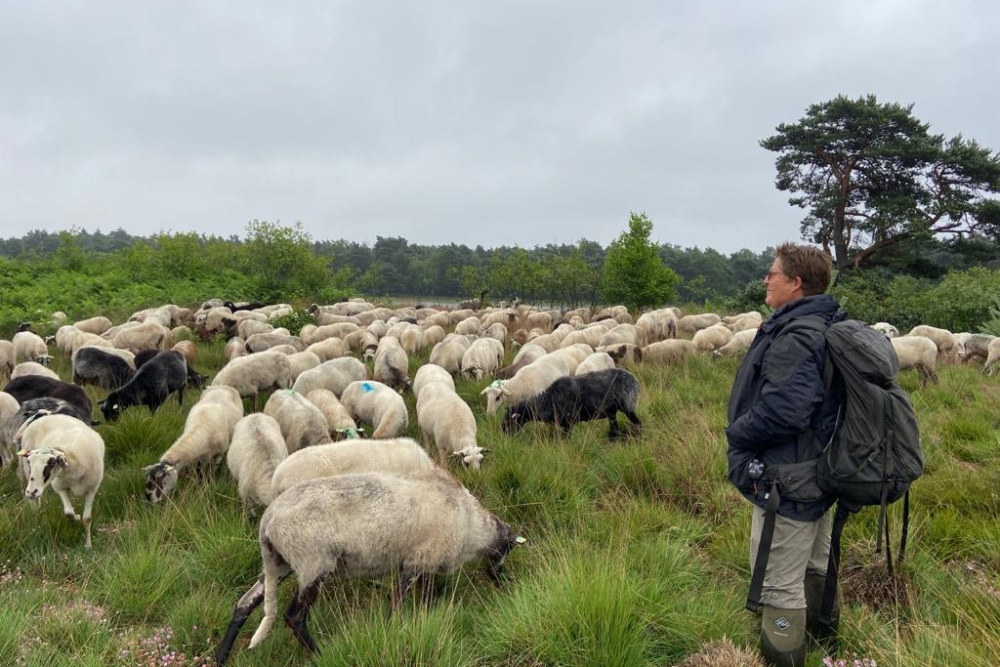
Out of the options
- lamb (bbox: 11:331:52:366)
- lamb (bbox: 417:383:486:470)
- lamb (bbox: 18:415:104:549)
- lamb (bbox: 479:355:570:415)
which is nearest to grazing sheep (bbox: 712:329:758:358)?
lamb (bbox: 479:355:570:415)


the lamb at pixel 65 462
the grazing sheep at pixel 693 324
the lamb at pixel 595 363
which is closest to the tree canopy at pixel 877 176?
the grazing sheep at pixel 693 324

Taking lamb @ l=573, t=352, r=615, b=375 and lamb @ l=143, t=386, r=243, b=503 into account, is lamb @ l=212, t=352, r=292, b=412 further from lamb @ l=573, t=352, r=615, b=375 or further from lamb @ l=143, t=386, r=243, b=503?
lamb @ l=573, t=352, r=615, b=375

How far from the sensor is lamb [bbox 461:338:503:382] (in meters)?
12.2

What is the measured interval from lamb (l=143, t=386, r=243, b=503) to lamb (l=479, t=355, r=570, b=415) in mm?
3967

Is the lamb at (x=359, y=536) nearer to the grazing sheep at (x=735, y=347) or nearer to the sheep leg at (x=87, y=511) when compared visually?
the sheep leg at (x=87, y=511)

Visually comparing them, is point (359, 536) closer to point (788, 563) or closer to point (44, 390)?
point (788, 563)

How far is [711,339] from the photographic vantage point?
15.7 m

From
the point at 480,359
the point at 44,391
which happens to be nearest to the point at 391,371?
the point at 480,359

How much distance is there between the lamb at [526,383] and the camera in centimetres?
959

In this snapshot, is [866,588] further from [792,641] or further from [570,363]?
[570,363]

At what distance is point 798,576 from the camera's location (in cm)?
306

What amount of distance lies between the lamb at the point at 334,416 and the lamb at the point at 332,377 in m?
0.65

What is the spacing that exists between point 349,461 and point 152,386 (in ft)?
20.4

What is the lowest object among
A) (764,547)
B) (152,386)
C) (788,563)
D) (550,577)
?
(152,386)
